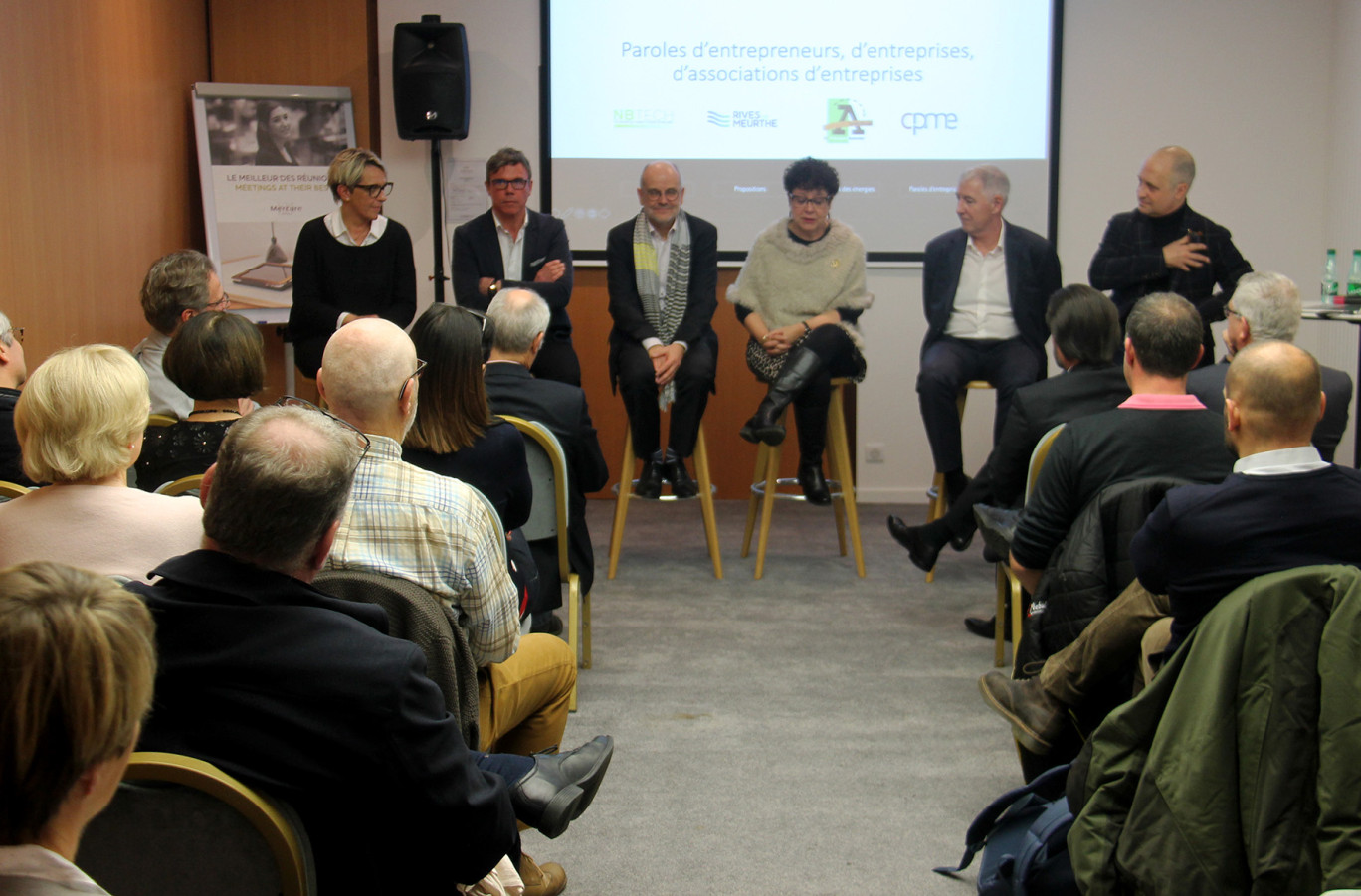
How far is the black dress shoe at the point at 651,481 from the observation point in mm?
4293

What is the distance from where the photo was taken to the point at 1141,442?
2.45 m

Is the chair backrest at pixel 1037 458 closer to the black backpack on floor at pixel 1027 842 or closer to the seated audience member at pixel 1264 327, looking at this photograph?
the seated audience member at pixel 1264 327

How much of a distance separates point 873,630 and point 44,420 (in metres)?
2.56

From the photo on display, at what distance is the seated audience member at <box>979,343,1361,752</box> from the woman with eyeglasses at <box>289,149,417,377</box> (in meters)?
3.22

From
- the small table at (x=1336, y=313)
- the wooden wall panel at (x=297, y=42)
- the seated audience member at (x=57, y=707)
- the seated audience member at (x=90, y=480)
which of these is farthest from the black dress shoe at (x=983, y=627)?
the wooden wall panel at (x=297, y=42)

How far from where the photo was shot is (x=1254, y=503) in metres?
1.70

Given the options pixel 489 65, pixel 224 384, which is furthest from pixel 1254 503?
pixel 489 65

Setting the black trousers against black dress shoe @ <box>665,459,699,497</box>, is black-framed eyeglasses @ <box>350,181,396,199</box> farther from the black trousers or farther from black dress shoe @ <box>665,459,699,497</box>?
black dress shoe @ <box>665,459,699,497</box>

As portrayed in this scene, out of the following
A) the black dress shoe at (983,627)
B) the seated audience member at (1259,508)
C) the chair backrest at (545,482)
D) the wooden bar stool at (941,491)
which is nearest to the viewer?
the seated audience member at (1259,508)

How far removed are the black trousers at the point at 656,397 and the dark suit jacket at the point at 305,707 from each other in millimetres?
3024

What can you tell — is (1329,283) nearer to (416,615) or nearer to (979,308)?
(979,308)

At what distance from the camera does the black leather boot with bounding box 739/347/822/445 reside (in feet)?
14.0

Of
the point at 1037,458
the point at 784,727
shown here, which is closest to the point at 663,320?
the point at 1037,458

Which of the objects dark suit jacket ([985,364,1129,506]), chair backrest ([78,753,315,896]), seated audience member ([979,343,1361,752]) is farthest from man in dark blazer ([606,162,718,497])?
chair backrest ([78,753,315,896])
